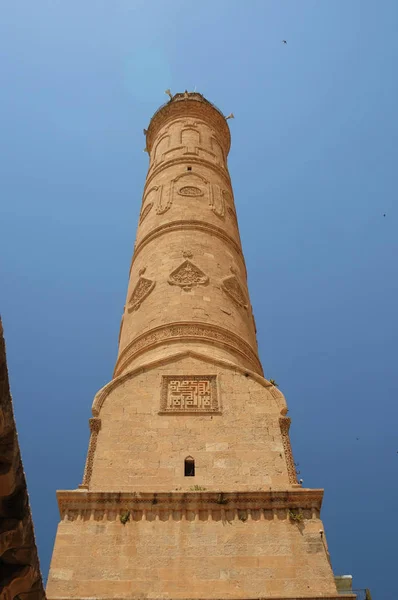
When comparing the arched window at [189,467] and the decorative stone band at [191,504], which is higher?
the arched window at [189,467]

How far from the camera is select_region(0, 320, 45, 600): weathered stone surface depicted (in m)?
3.37

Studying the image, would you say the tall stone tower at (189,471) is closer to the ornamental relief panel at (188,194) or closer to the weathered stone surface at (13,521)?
the ornamental relief panel at (188,194)

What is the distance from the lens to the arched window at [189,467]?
710 cm

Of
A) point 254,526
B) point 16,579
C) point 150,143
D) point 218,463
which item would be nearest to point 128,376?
point 218,463

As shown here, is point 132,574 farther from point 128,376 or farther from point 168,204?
point 168,204

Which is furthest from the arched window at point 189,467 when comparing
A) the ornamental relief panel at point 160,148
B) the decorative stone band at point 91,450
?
the ornamental relief panel at point 160,148

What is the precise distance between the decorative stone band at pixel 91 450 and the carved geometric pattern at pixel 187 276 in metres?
3.14

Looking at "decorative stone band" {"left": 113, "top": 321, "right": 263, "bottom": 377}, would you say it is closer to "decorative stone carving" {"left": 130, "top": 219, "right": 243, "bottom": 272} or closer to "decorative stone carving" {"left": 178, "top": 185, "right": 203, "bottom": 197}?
"decorative stone carving" {"left": 130, "top": 219, "right": 243, "bottom": 272}

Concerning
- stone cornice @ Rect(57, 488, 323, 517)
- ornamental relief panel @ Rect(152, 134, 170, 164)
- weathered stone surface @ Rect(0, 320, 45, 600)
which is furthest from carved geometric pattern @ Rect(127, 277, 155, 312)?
weathered stone surface @ Rect(0, 320, 45, 600)

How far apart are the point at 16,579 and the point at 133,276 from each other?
7.89 metres

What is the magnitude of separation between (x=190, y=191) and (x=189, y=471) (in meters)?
6.93

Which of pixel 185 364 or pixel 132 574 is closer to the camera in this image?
pixel 132 574

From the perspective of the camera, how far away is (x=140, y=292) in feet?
34.5

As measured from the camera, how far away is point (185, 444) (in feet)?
24.3
